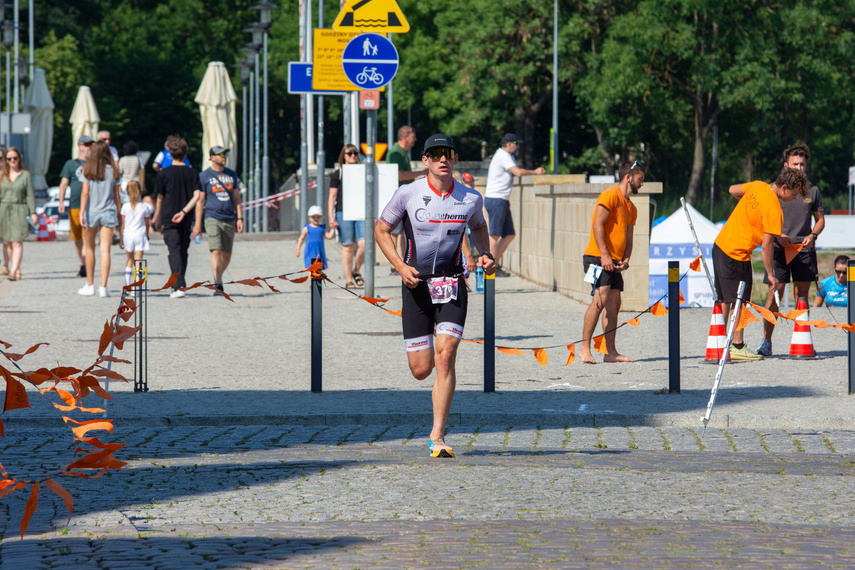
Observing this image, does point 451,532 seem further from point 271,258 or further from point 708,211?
point 708,211

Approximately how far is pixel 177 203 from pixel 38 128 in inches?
928

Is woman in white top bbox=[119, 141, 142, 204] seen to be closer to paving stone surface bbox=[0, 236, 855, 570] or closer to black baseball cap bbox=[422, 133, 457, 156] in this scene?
paving stone surface bbox=[0, 236, 855, 570]

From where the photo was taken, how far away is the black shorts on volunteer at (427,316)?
6852 mm

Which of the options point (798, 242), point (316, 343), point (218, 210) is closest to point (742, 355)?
point (798, 242)

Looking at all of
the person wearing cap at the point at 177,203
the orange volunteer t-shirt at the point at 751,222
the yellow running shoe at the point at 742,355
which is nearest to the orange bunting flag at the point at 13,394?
the orange volunteer t-shirt at the point at 751,222

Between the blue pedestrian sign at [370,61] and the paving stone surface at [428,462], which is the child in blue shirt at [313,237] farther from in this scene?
the paving stone surface at [428,462]

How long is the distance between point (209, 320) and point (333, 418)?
5481mm

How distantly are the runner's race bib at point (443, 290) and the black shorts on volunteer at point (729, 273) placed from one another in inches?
167

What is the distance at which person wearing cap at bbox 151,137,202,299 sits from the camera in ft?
50.3

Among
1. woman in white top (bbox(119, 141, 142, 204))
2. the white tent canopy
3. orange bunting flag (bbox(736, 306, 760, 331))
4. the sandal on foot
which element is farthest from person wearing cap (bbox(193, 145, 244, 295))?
the sandal on foot

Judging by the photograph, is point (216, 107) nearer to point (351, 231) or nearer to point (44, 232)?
point (44, 232)

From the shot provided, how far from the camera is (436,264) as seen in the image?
688 cm

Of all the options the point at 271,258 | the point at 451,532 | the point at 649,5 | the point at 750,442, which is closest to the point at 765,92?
the point at 649,5

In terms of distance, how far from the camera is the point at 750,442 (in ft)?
24.5
